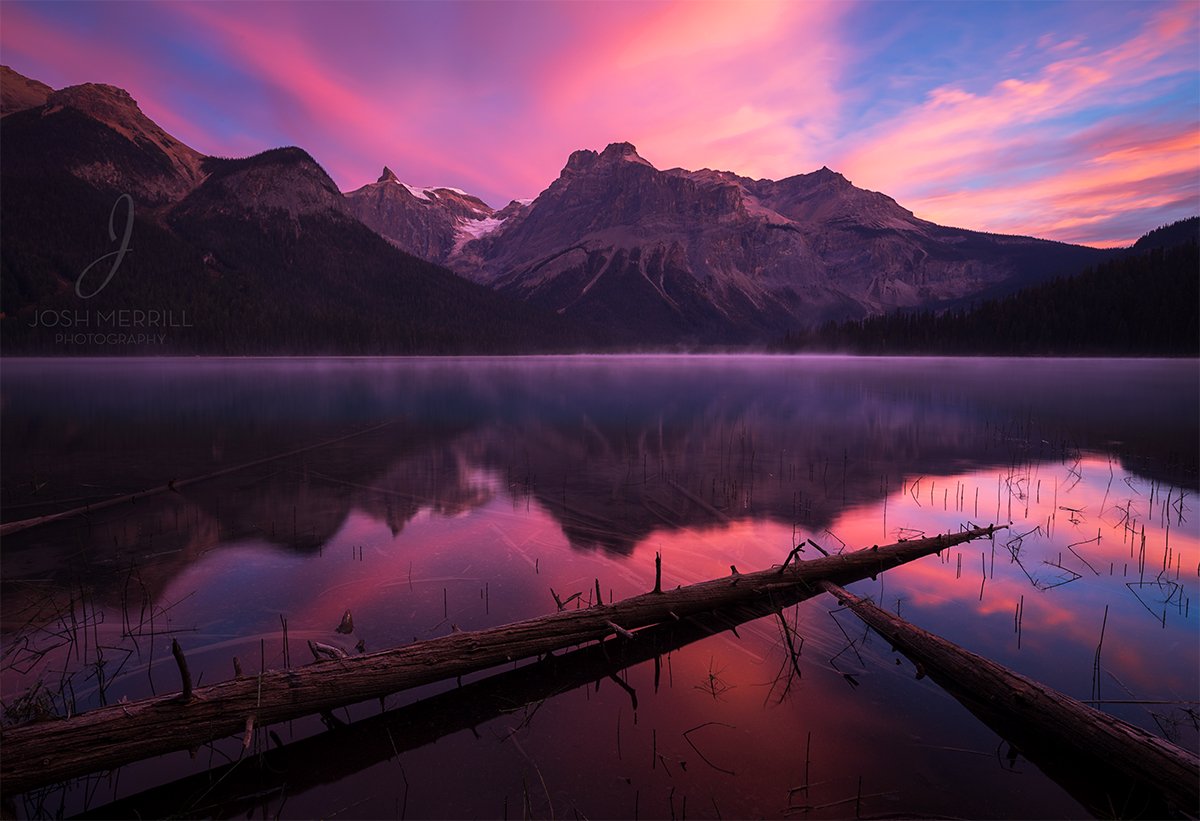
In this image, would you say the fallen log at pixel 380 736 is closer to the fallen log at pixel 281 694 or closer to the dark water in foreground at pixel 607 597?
the dark water in foreground at pixel 607 597

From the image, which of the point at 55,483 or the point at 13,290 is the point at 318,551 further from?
the point at 13,290

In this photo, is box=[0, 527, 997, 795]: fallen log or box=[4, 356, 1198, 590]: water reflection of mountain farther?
box=[4, 356, 1198, 590]: water reflection of mountain

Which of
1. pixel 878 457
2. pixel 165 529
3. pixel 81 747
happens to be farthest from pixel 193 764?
pixel 878 457

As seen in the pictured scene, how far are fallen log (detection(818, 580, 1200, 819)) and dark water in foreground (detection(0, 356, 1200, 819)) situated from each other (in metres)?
0.32

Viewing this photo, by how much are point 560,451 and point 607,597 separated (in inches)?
710

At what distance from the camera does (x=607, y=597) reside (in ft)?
36.7

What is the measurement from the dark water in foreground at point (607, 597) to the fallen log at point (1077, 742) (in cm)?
32

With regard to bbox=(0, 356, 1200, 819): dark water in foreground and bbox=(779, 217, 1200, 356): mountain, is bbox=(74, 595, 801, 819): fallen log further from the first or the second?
bbox=(779, 217, 1200, 356): mountain

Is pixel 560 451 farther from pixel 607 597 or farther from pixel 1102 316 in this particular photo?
pixel 1102 316

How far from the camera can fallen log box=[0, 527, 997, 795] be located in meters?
5.53

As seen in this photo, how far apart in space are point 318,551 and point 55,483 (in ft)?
47.5

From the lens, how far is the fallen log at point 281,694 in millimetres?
5527

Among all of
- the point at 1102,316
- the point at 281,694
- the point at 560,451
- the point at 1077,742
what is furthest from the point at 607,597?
the point at 1102,316

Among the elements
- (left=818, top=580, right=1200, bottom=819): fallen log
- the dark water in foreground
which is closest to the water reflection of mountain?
the dark water in foreground
